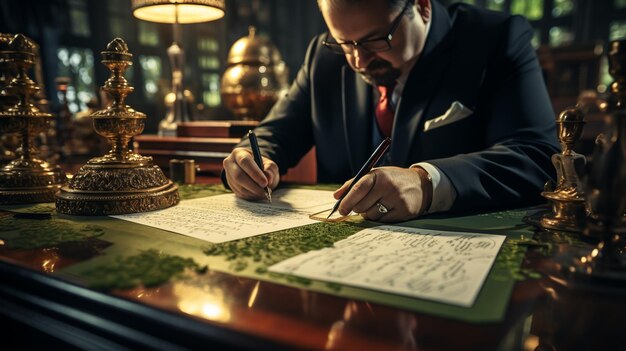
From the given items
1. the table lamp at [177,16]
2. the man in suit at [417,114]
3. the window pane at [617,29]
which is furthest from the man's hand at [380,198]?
the window pane at [617,29]

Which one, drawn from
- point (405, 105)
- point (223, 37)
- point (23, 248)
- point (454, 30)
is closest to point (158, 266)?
point (23, 248)

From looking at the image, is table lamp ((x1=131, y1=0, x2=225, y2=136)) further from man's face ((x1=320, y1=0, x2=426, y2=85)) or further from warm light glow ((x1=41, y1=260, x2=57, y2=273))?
warm light glow ((x1=41, y1=260, x2=57, y2=273))

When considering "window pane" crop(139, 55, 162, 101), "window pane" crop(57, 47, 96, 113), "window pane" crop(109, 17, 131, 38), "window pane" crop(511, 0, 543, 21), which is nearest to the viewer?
"window pane" crop(57, 47, 96, 113)

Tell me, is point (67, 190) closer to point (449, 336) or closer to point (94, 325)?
point (94, 325)

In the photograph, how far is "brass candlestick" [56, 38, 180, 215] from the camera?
Result: 1022 mm

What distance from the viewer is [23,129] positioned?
1.18 m

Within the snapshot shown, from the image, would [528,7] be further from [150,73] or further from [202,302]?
[202,302]

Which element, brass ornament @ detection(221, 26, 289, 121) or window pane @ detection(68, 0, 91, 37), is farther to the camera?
window pane @ detection(68, 0, 91, 37)

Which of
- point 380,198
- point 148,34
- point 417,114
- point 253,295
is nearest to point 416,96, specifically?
point 417,114

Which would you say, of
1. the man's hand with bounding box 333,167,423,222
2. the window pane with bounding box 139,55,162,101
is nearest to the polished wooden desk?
the man's hand with bounding box 333,167,423,222

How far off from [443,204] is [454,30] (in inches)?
35.0

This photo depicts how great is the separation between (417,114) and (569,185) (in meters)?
0.72

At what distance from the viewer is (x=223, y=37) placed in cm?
797

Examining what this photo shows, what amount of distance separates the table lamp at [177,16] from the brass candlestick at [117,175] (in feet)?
2.58
